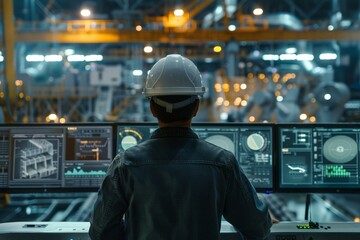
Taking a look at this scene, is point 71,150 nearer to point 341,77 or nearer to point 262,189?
point 262,189

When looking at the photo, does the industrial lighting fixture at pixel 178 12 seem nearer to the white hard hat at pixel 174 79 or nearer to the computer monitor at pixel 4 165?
the computer monitor at pixel 4 165

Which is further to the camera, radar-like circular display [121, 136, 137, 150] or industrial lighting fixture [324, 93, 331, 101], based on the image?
industrial lighting fixture [324, 93, 331, 101]

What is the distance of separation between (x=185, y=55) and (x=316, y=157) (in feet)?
33.6

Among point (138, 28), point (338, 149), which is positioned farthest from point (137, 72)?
point (338, 149)

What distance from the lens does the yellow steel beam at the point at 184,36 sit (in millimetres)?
12148

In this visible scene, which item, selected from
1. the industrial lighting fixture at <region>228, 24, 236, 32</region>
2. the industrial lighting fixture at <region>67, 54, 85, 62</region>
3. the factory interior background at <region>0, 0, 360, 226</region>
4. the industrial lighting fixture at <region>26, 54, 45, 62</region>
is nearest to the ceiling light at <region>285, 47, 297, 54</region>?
the factory interior background at <region>0, 0, 360, 226</region>

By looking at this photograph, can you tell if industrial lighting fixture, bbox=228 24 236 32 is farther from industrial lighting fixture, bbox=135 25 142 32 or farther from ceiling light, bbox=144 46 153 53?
ceiling light, bbox=144 46 153 53

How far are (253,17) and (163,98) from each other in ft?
46.0

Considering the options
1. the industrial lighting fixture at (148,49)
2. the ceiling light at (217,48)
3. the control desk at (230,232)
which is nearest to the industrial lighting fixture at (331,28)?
the ceiling light at (217,48)

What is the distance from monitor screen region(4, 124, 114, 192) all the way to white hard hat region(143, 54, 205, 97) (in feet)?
4.20

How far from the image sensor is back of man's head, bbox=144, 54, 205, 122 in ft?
5.57

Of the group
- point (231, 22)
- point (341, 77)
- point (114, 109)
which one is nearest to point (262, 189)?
point (114, 109)

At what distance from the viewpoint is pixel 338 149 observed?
2.98 m

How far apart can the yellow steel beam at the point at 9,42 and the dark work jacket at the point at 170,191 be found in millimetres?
7150
